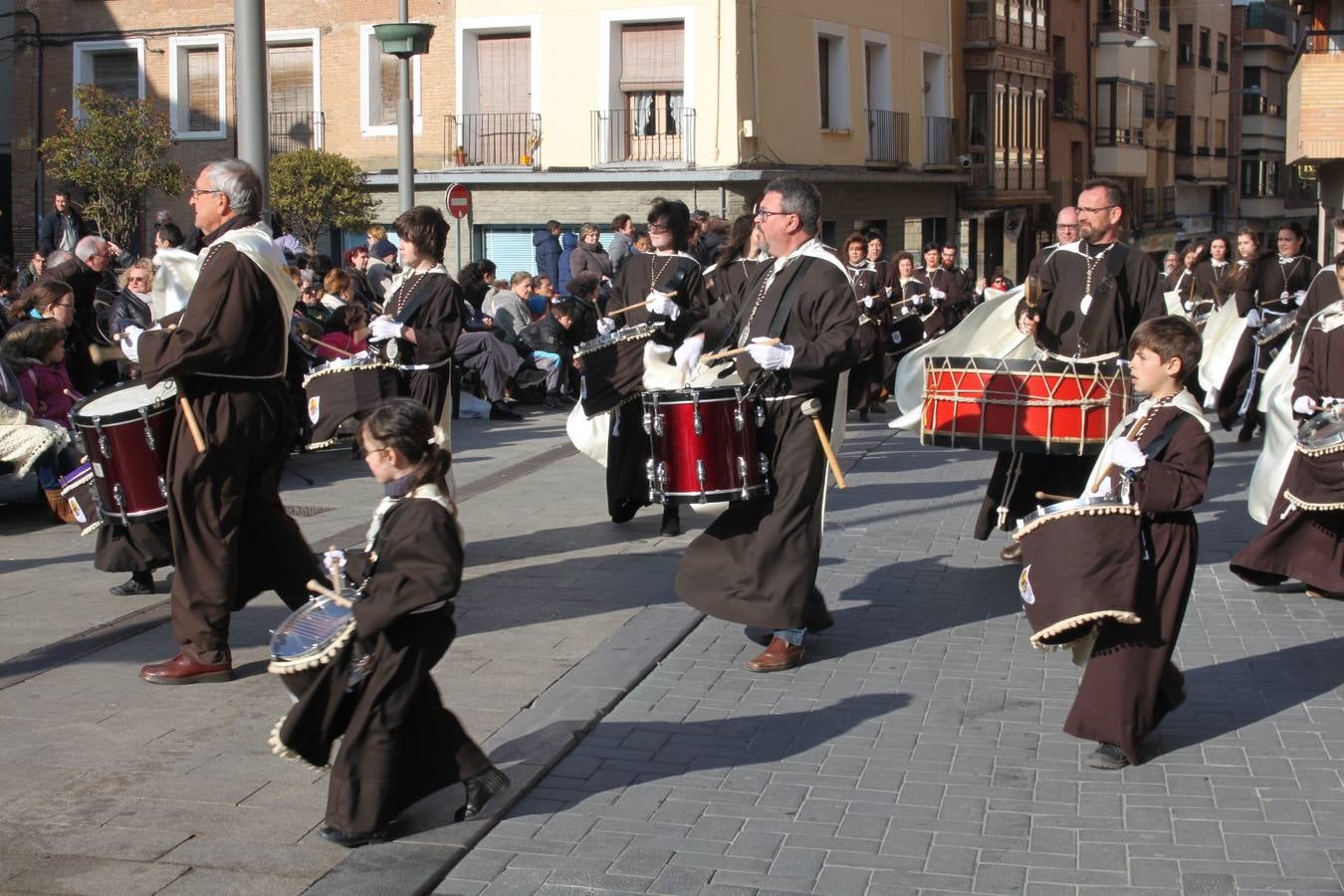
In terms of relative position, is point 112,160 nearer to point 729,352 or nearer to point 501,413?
point 501,413

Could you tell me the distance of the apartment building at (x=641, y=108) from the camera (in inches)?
1091

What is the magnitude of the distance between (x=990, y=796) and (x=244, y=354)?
330cm

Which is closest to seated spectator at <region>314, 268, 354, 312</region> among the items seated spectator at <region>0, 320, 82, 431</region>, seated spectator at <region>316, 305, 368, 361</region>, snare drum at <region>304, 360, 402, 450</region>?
seated spectator at <region>316, 305, 368, 361</region>

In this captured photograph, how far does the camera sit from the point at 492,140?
29484 mm

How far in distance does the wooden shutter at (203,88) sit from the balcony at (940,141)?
46.9 feet

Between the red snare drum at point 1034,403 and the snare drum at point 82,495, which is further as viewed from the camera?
the snare drum at point 82,495

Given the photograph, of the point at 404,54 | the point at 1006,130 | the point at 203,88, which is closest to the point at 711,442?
the point at 404,54

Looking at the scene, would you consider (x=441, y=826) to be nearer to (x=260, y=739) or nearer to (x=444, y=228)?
(x=260, y=739)

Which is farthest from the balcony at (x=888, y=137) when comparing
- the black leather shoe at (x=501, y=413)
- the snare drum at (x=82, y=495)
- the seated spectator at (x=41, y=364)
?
the snare drum at (x=82, y=495)

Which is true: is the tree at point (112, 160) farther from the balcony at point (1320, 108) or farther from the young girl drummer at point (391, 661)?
the young girl drummer at point (391, 661)

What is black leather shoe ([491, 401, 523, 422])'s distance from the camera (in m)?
16.0

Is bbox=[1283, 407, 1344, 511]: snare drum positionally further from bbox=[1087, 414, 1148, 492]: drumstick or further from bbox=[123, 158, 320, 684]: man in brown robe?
bbox=[123, 158, 320, 684]: man in brown robe

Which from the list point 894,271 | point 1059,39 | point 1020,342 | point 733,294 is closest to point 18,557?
point 733,294

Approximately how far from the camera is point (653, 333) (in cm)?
873
